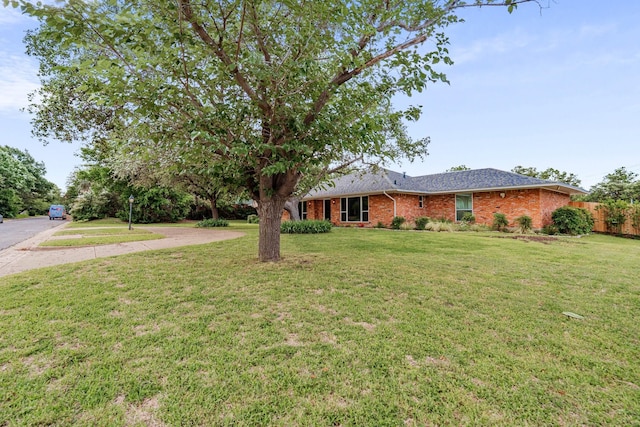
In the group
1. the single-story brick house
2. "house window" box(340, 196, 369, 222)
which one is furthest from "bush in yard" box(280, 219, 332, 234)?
"house window" box(340, 196, 369, 222)

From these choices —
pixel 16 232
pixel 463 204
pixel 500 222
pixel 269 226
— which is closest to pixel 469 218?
pixel 463 204

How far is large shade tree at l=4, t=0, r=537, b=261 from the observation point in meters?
3.73

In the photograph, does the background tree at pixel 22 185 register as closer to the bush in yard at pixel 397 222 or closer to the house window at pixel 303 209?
the house window at pixel 303 209

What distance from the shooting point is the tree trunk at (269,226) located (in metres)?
6.07

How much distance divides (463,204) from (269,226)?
14.5m

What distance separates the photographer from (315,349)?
2.67 metres

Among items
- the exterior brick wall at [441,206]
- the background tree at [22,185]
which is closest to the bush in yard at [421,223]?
the exterior brick wall at [441,206]

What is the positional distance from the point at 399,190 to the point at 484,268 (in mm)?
10884

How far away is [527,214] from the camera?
14.5 metres

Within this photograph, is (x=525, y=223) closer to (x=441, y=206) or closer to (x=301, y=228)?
(x=441, y=206)

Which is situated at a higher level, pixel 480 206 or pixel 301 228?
pixel 480 206

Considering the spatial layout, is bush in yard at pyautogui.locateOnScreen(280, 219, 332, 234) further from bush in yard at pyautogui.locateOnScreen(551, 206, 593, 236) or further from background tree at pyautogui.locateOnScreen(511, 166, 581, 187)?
background tree at pyautogui.locateOnScreen(511, 166, 581, 187)

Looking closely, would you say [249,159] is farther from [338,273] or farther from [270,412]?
[270,412]

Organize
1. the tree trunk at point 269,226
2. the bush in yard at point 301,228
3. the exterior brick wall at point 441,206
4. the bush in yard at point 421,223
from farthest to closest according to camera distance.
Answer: the exterior brick wall at point 441,206, the bush in yard at point 421,223, the bush in yard at point 301,228, the tree trunk at point 269,226
